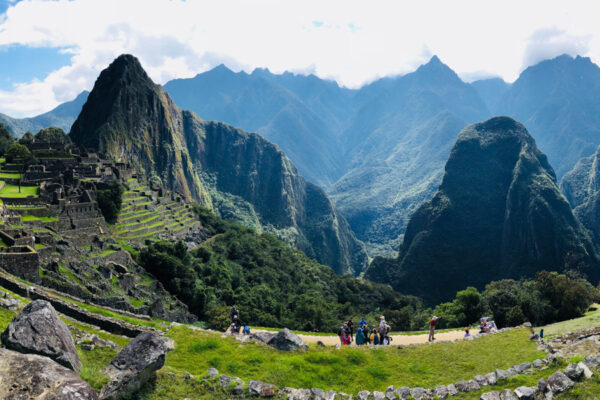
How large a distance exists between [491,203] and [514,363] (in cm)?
18231

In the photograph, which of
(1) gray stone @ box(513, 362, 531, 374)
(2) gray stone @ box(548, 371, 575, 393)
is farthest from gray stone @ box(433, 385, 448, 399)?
(2) gray stone @ box(548, 371, 575, 393)

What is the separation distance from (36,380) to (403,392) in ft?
37.2

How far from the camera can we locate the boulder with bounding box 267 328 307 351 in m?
17.0

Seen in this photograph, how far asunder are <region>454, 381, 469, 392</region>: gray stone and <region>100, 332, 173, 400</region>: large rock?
34.2 feet

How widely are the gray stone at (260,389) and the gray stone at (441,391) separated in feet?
19.2

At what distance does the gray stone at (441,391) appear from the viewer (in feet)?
46.8

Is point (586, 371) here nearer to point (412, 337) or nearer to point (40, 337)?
point (412, 337)

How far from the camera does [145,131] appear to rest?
18725 centimetres

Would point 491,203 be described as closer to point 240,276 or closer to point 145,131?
point 240,276

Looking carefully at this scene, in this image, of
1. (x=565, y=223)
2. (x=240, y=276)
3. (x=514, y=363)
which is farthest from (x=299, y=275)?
(x=565, y=223)

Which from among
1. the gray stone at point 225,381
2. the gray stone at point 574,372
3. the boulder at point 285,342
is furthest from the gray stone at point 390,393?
the gray stone at point 574,372

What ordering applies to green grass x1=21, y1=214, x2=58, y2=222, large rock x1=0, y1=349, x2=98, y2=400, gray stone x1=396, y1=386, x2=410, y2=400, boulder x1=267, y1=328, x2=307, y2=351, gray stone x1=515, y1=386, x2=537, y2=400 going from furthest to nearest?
green grass x1=21, y1=214, x2=58, y2=222 → boulder x1=267, y1=328, x2=307, y2=351 → gray stone x1=396, y1=386, x2=410, y2=400 → gray stone x1=515, y1=386, x2=537, y2=400 → large rock x1=0, y1=349, x2=98, y2=400

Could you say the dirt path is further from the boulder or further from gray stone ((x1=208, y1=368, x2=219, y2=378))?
gray stone ((x1=208, y1=368, x2=219, y2=378))

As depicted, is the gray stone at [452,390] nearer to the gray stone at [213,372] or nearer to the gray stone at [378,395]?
the gray stone at [378,395]
